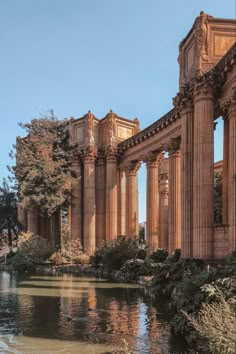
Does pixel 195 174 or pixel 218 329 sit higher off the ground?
pixel 195 174

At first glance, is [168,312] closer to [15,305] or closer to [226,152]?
[15,305]

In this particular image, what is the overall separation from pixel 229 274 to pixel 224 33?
12189 millimetres

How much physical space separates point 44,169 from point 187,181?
1936 centimetres

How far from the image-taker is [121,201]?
4112 centimetres

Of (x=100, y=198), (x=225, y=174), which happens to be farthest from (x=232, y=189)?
(x=100, y=198)

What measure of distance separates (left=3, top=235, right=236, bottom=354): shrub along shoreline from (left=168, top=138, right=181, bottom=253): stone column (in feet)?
3.73

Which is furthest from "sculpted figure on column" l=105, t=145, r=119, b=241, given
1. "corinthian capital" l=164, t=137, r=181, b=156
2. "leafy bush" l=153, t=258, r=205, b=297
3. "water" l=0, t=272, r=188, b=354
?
"leafy bush" l=153, t=258, r=205, b=297

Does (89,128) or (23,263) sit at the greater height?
(89,128)

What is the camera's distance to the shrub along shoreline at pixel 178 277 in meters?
6.19

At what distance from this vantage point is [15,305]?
53.6 feet

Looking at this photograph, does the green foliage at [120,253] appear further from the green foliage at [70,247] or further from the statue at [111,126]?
the statue at [111,126]

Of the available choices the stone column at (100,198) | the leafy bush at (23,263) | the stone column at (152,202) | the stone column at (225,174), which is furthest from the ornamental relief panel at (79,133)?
the stone column at (225,174)

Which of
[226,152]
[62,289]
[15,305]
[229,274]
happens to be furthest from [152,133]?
[229,274]

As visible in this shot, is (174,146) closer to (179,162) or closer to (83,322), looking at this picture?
(179,162)
